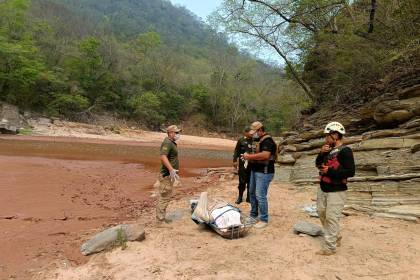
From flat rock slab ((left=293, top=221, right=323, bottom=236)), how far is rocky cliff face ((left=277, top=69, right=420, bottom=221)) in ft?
5.97

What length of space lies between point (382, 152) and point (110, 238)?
5.77m

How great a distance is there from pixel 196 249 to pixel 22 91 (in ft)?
142

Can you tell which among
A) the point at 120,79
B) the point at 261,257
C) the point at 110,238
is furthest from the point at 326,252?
the point at 120,79

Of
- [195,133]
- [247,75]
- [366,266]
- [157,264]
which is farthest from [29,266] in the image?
[247,75]

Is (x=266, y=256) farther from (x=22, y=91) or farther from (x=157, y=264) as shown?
(x=22, y=91)

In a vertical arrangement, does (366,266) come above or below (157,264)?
above

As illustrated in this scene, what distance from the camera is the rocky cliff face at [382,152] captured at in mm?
7305

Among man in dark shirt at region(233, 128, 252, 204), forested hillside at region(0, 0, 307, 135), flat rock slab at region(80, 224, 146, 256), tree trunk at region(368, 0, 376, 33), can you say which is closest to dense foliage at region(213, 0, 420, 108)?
tree trunk at region(368, 0, 376, 33)

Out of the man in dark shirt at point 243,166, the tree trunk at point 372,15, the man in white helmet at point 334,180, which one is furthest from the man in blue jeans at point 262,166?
the tree trunk at point 372,15

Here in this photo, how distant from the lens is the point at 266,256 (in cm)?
533

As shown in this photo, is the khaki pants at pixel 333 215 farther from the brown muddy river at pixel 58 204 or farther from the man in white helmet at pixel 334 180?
the brown muddy river at pixel 58 204

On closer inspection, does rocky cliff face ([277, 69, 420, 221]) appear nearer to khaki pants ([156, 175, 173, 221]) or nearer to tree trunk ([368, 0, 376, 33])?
tree trunk ([368, 0, 376, 33])

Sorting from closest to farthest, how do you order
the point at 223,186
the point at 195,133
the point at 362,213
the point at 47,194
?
the point at 362,213 → the point at 47,194 → the point at 223,186 → the point at 195,133

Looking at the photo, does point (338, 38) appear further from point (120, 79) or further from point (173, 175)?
point (120, 79)
